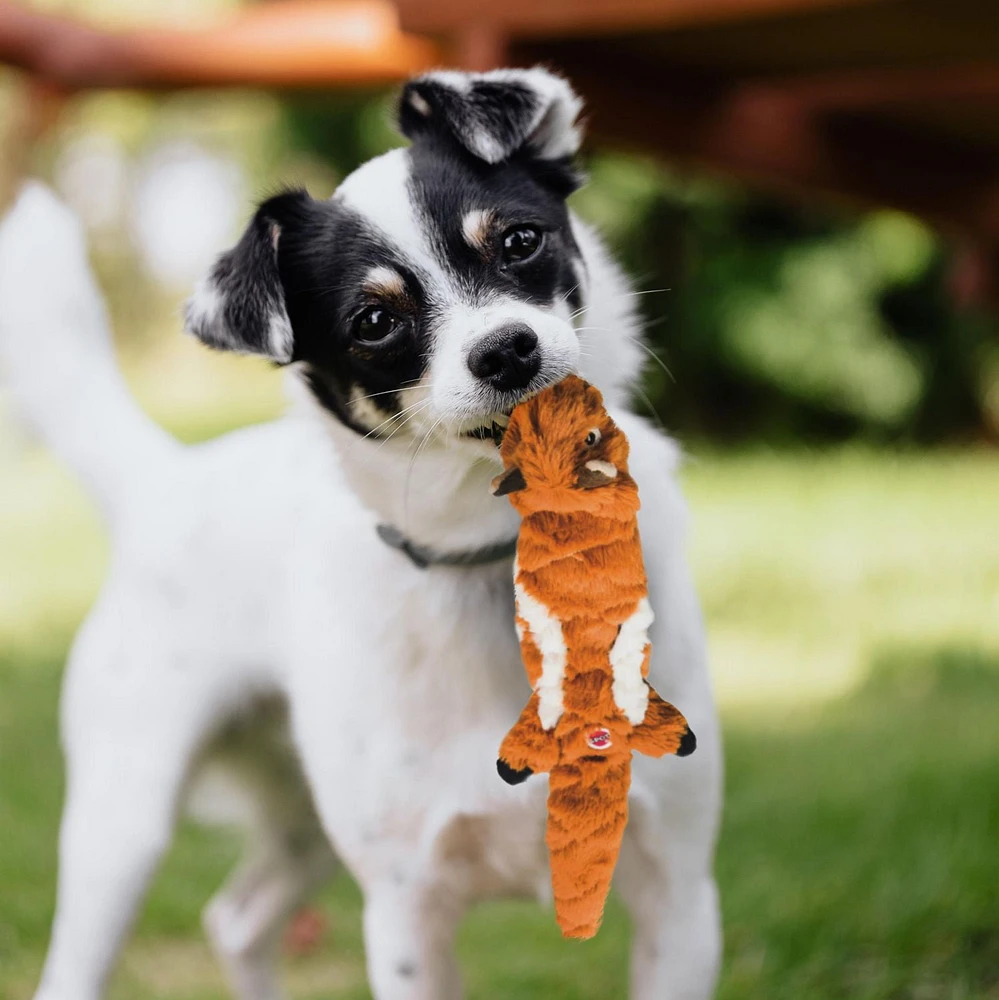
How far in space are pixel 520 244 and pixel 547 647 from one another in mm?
572

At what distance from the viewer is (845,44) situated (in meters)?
2.93

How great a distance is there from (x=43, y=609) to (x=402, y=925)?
13.6ft

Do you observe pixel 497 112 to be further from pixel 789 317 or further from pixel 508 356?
pixel 789 317

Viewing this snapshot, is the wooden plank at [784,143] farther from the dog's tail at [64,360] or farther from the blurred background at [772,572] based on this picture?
the dog's tail at [64,360]

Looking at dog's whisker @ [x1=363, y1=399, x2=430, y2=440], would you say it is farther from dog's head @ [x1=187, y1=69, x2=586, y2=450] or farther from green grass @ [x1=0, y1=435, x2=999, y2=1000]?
green grass @ [x1=0, y1=435, x2=999, y2=1000]

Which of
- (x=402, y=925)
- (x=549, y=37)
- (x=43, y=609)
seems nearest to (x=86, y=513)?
(x=43, y=609)

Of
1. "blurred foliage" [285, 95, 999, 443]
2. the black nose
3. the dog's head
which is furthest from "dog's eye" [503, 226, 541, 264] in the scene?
"blurred foliage" [285, 95, 999, 443]

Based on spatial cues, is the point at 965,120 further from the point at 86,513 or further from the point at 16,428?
the point at 86,513

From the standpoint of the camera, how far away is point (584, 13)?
9.05 feet

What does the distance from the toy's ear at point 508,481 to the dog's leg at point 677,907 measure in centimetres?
60

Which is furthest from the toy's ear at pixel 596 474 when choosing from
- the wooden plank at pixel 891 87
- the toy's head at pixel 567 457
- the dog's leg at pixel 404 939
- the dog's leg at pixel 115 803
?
the wooden plank at pixel 891 87

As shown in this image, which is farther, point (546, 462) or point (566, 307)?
point (566, 307)

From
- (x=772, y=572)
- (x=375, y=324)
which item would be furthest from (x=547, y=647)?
(x=772, y=572)

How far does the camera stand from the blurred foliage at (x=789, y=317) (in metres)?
8.13
